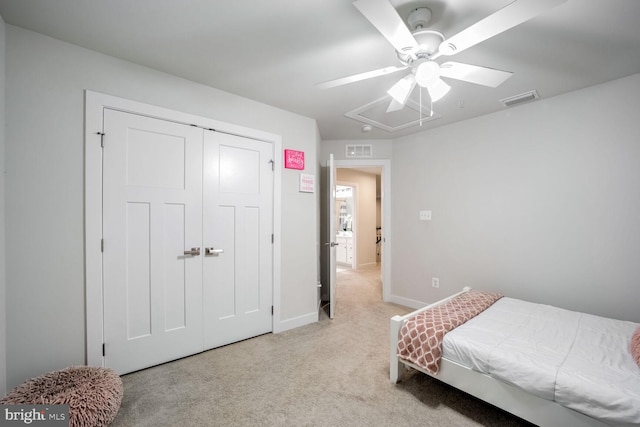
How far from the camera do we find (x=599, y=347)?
1.59 m

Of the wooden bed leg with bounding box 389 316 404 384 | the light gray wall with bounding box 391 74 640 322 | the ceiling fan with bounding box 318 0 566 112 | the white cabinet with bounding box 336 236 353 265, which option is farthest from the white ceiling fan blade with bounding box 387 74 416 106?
the white cabinet with bounding box 336 236 353 265

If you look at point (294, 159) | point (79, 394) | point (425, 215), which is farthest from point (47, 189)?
point (425, 215)

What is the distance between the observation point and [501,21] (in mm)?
1124

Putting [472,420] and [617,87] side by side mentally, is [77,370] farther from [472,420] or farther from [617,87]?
[617,87]

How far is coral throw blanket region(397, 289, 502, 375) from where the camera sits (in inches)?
68.5

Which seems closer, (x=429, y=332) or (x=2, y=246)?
(x=2, y=246)

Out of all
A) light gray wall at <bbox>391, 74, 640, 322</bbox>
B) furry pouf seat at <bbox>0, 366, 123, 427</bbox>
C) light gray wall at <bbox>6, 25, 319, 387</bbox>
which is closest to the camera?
furry pouf seat at <bbox>0, 366, 123, 427</bbox>

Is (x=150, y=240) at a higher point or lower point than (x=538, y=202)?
lower

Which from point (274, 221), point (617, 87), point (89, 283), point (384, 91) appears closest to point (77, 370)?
point (89, 283)

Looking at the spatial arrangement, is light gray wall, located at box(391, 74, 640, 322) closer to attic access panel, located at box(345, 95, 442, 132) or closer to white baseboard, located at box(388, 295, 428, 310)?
white baseboard, located at box(388, 295, 428, 310)

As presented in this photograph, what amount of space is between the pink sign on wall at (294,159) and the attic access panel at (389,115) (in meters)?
0.71

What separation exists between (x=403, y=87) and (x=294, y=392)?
7.40 feet

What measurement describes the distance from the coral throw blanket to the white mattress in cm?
6

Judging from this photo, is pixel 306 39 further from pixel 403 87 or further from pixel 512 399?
pixel 512 399
